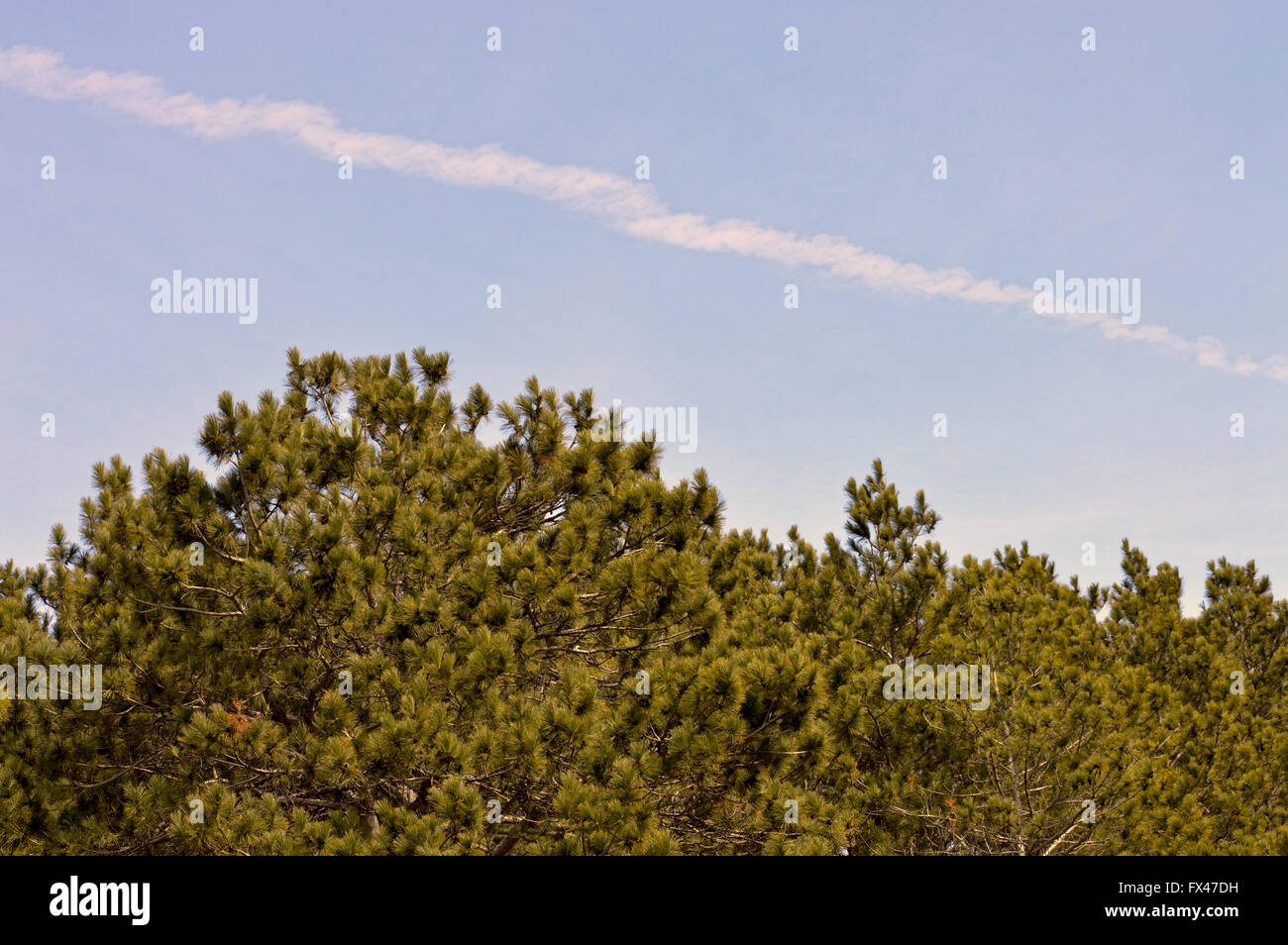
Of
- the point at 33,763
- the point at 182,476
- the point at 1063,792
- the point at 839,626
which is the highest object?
the point at 182,476

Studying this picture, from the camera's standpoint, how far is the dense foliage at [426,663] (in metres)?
8.52

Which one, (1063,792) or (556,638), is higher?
(556,638)

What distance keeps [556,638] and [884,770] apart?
214 inches

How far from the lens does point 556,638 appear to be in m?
10.4

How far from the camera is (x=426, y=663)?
8539 mm

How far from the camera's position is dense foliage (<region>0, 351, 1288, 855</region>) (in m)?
8.52

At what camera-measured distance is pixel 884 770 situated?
13055 mm

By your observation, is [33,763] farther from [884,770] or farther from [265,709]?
[884,770]
